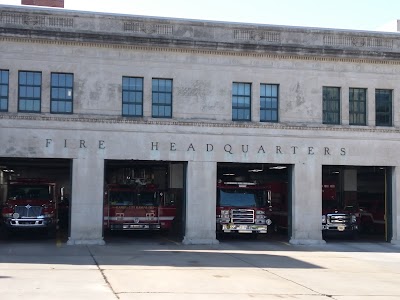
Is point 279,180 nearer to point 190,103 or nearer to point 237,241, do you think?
point 237,241

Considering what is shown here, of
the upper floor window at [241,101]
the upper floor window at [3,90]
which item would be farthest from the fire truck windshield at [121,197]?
the upper floor window at [3,90]

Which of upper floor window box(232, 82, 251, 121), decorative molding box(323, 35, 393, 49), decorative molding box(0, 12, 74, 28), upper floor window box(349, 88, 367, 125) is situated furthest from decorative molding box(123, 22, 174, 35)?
upper floor window box(349, 88, 367, 125)

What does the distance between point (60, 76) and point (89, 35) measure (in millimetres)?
2067

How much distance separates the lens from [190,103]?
86.6 feet

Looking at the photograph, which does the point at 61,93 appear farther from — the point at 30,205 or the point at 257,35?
the point at 257,35

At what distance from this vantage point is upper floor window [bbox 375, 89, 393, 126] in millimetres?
28234

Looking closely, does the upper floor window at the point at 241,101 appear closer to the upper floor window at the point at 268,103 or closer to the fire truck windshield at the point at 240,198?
the upper floor window at the point at 268,103

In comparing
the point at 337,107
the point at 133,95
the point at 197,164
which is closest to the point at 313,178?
the point at 337,107

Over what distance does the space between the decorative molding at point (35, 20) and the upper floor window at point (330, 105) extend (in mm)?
11523

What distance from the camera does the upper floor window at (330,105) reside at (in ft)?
91.1

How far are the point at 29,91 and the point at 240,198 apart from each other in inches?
414

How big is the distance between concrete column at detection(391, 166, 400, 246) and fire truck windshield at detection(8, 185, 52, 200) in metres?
15.9

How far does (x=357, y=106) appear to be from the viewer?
28125 millimetres

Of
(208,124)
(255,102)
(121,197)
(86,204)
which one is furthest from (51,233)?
(255,102)
